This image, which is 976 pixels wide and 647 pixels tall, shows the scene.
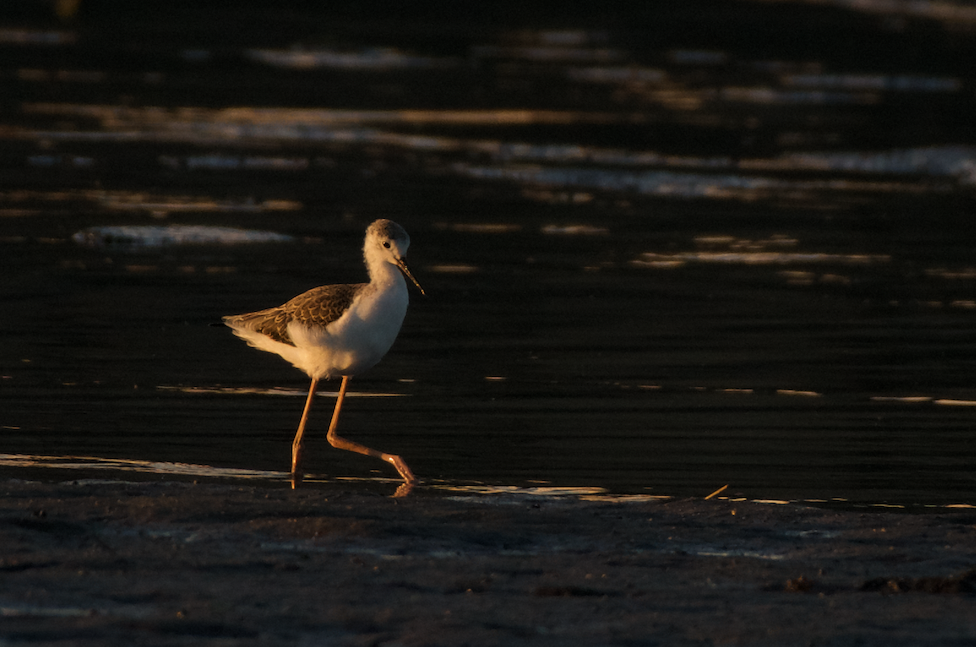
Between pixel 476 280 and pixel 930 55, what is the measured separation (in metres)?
31.7

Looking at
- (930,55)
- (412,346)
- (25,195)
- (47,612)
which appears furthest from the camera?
(930,55)

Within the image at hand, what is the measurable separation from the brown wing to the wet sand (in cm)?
134

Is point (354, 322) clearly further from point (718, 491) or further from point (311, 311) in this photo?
point (718, 491)

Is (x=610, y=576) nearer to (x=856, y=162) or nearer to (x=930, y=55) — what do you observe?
(x=856, y=162)

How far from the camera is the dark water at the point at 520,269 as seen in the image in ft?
35.9

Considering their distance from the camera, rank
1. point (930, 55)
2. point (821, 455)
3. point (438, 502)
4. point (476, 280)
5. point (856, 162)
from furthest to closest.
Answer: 1. point (930, 55)
2. point (856, 162)
3. point (476, 280)
4. point (821, 455)
5. point (438, 502)

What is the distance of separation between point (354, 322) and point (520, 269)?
7.78 meters

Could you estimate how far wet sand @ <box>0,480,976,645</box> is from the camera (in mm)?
6816

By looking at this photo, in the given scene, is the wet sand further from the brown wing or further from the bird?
the brown wing

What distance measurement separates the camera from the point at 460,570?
776 centimetres

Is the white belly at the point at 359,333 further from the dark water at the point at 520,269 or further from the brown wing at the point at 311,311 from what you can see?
the dark water at the point at 520,269

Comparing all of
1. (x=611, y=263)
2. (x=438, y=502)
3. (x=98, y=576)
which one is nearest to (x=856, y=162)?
(x=611, y=263)

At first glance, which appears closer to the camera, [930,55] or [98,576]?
[98,576]

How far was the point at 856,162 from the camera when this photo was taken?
2689cm
